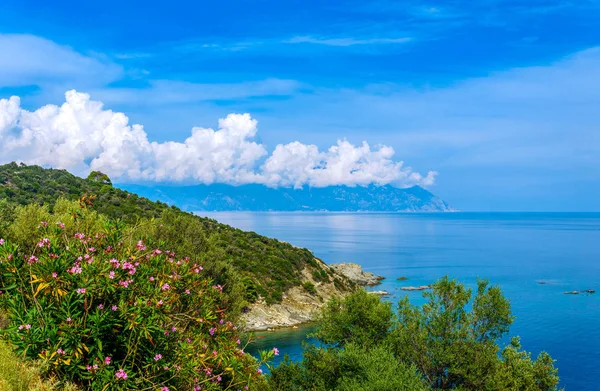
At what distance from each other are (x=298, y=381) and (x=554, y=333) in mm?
54378

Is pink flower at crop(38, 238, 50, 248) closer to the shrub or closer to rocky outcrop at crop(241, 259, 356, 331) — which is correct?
rocky outcrop at crop(241, 259, 356, 331)

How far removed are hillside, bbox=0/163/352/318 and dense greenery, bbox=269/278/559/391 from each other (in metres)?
20.9

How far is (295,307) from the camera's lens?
241 ft

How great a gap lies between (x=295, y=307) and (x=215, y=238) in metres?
21.6

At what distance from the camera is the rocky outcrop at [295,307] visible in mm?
65725

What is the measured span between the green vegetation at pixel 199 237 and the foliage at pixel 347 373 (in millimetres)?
18638

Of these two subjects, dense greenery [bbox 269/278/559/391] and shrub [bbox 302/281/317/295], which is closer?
dense greenery [bbox 269/278/559/391]

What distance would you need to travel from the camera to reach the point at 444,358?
28781mm

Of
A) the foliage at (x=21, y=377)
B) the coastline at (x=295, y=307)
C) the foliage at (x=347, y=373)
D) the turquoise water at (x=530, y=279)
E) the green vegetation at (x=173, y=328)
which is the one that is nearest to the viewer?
the foliage at (x=21, y=377)

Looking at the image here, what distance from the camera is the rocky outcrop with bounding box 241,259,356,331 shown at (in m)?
65.7

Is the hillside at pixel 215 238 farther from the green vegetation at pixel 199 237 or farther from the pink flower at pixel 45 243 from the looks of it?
the pink flower at pixel 45 243

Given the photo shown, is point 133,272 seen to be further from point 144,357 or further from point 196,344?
point 196,344

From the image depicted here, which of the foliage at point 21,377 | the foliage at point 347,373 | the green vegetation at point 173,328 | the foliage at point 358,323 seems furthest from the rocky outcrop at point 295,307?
the foliage at point 21,377

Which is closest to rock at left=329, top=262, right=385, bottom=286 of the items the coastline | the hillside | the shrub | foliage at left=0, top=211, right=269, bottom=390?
the coastline
